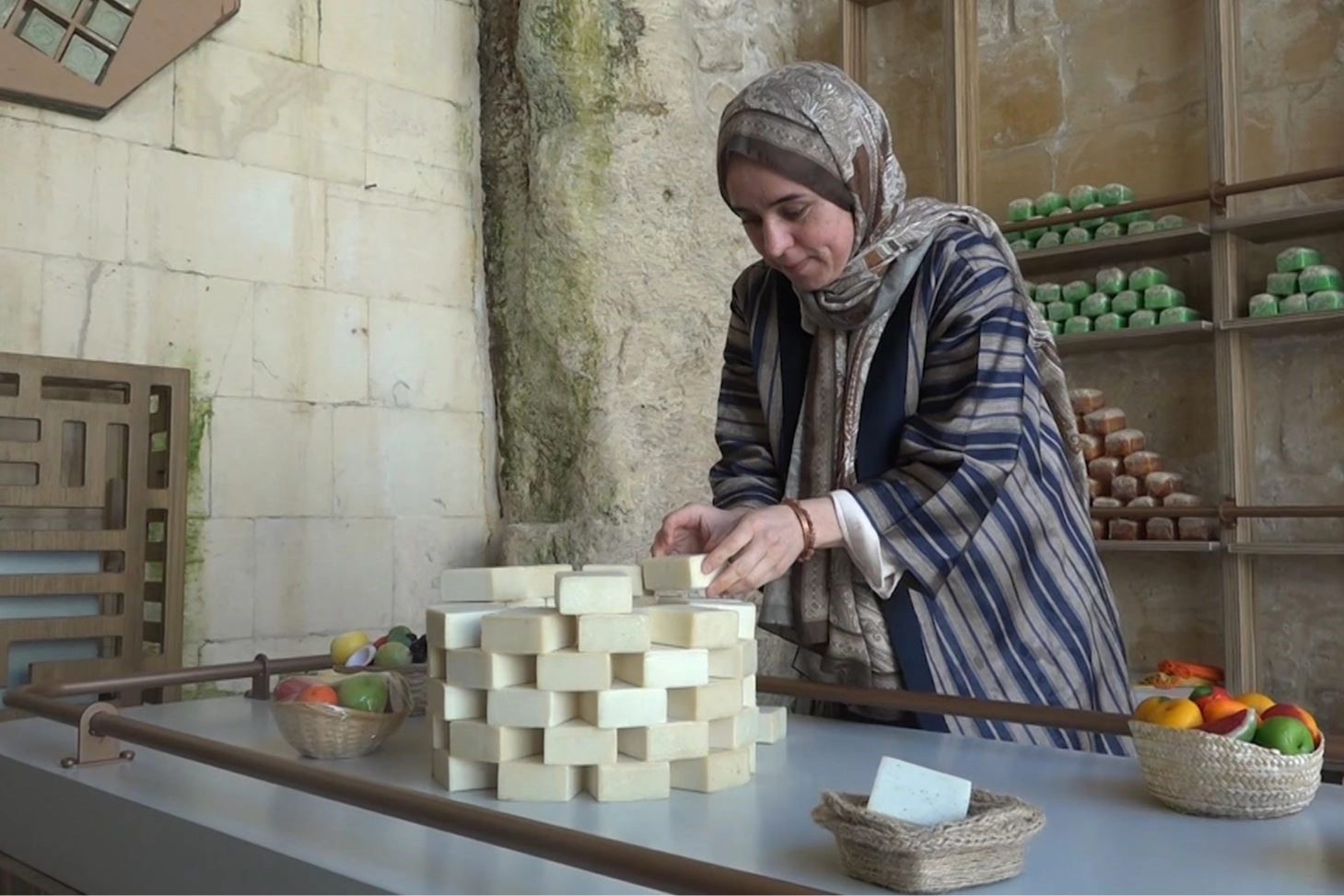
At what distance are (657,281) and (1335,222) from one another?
6.53ft

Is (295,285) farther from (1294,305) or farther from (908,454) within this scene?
(1294,305)

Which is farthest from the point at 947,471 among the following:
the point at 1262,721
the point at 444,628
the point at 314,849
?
the point at 314,849

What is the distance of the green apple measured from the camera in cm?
100

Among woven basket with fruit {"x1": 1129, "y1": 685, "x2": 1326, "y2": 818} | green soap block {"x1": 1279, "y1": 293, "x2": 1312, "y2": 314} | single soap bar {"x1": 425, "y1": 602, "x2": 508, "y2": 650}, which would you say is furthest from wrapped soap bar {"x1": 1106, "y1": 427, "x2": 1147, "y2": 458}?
single soap bar {"x1": 425, "y1": 602, "x2": 508, "y2": 650}

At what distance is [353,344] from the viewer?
327 centimetres

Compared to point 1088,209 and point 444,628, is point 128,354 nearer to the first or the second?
point 444,628

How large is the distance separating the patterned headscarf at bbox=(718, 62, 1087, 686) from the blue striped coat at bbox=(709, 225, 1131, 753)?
0.03 m

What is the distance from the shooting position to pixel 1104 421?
151 inches

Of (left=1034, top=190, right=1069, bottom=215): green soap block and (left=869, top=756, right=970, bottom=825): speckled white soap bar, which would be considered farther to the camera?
(left=1034, top=190, right=1069, bottom=215): green soap block

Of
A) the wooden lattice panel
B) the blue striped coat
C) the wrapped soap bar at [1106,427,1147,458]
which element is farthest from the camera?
the wrapped soap bar at [1106,427,1147,458]

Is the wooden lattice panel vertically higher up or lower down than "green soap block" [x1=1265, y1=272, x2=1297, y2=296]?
lower down

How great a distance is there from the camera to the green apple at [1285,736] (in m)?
1.00

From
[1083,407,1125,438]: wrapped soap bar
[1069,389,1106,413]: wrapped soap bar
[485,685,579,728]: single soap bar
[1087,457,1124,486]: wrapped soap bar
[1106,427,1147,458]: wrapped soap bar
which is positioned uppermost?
[1069,389,1106,413]: wrapped soap bar

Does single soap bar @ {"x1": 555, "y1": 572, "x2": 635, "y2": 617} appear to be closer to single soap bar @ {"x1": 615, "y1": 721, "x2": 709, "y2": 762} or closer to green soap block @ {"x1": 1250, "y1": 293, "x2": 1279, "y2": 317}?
single soap bar @ {"x1": 615, "y1": 721, "x2": 709, "y2": 762}
